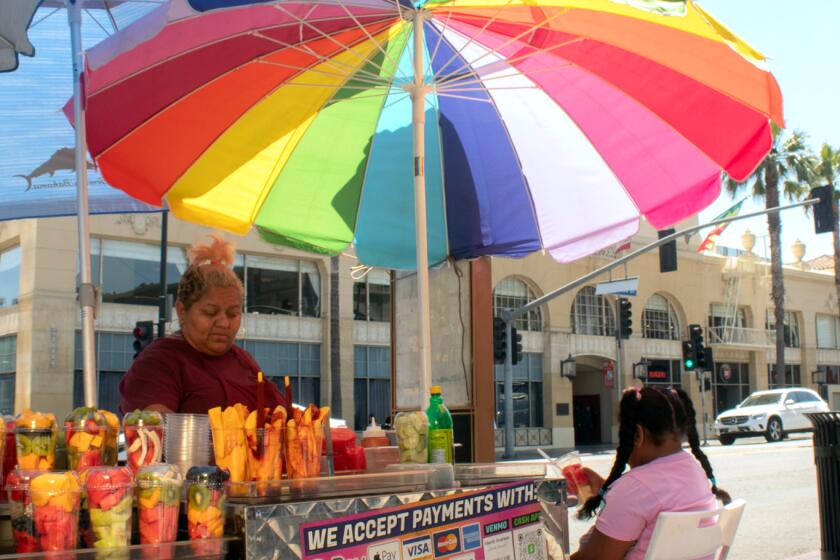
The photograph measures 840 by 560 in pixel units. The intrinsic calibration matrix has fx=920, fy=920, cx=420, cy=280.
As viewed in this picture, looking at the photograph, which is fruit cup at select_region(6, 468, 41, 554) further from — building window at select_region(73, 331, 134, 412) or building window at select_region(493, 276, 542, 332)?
building window at select_region(493, 276, 542, 332)

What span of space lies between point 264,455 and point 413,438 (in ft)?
2.93

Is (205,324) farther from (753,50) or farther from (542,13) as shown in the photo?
(753,50)

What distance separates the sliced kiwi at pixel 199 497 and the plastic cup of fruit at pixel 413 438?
4.44ft

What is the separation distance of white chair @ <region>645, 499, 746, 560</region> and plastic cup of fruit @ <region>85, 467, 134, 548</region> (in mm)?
1917

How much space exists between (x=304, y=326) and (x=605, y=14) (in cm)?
2568

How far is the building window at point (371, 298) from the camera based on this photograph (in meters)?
31.5

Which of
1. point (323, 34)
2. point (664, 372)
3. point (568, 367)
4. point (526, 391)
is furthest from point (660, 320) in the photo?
point (323, 34)

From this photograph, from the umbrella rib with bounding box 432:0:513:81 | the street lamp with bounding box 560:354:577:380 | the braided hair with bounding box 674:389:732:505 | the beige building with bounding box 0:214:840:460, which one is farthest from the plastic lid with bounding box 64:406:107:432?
the street lamp with bounding box 560:354:577:380

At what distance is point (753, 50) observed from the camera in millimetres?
4809

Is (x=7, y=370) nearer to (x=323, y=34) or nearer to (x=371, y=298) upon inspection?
(x=371, y=298)

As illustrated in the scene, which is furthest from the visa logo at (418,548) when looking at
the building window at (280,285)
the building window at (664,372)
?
the building window at (664,372)

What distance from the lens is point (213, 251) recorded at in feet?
14.2

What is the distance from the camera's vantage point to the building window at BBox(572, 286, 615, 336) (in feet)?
125

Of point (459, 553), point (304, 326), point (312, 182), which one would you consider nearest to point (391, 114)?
point (312, 182)
